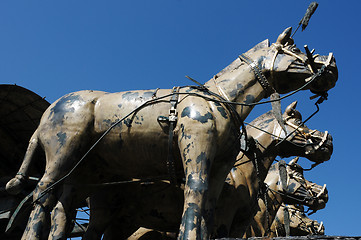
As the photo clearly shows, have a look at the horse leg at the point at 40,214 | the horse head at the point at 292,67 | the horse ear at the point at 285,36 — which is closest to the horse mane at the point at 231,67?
the horse head at the point at 292,67

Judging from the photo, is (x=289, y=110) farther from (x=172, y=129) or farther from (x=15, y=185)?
(x=15, y=185)

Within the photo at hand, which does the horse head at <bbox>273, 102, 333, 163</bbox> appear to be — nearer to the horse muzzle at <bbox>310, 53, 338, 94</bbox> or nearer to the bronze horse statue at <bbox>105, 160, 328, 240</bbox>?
the bronze horse statue at <bbox>105, 160, 328, 240</bbox>

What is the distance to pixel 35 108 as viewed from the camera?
10.5 meters

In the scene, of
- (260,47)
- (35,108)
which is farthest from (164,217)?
(35,108)

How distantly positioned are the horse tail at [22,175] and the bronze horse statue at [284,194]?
4.68 metres

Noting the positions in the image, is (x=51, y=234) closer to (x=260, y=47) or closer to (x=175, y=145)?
(x=175, y=145)

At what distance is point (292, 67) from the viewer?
251 inches

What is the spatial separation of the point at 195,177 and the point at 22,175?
2.33m

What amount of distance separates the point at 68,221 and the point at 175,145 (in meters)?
1.76

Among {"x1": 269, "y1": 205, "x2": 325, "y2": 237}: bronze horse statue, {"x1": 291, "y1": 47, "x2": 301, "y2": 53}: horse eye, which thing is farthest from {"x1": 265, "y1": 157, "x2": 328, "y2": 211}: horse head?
{"x1": 291, "y1": 47, "x2": 301, "y2": 53}: horse eye

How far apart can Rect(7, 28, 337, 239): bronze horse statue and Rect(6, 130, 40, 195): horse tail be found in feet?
0.04

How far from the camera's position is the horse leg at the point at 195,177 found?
501 cm

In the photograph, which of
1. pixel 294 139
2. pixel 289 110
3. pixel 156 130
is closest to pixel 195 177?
pixel 156 130

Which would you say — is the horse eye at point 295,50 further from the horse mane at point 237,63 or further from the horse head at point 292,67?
the horse mane at point 237,63
